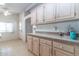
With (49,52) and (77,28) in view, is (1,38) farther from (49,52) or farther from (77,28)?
(77,28)

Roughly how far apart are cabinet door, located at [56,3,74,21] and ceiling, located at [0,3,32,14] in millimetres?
601

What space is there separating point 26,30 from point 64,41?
84 cm

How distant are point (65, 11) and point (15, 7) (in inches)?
35.3

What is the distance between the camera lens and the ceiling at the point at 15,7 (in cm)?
176

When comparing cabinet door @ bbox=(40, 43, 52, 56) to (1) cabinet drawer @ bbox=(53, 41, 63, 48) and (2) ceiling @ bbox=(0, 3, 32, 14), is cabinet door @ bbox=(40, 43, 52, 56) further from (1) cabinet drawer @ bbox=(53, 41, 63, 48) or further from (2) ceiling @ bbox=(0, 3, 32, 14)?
(2) ceiling @ bbox=(0, 3, 32, 14)

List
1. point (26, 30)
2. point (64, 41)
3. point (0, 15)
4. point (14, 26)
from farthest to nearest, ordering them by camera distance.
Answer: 1. point (26, 30)
2. point (14, 26)
3. point (0, 15)
4. point (64, 41)

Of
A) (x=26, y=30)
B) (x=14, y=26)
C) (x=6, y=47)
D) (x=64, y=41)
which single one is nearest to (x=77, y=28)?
(x=64, y=41)

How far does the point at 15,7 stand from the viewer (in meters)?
1.87

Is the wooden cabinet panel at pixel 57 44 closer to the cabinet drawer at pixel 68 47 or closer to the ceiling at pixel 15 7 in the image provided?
the cabinet drawer at pixel 68 47

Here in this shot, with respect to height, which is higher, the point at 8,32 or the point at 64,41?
the point at 8,32

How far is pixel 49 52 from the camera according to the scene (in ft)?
6.64

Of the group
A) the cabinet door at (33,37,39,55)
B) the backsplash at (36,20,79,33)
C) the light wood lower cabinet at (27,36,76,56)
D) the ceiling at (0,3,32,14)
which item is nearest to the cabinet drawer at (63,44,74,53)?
the light wood lower cabinet at (27,36,76,56)

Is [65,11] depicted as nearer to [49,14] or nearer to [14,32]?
[49,14]

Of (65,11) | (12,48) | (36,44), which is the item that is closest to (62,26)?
(65,11)
